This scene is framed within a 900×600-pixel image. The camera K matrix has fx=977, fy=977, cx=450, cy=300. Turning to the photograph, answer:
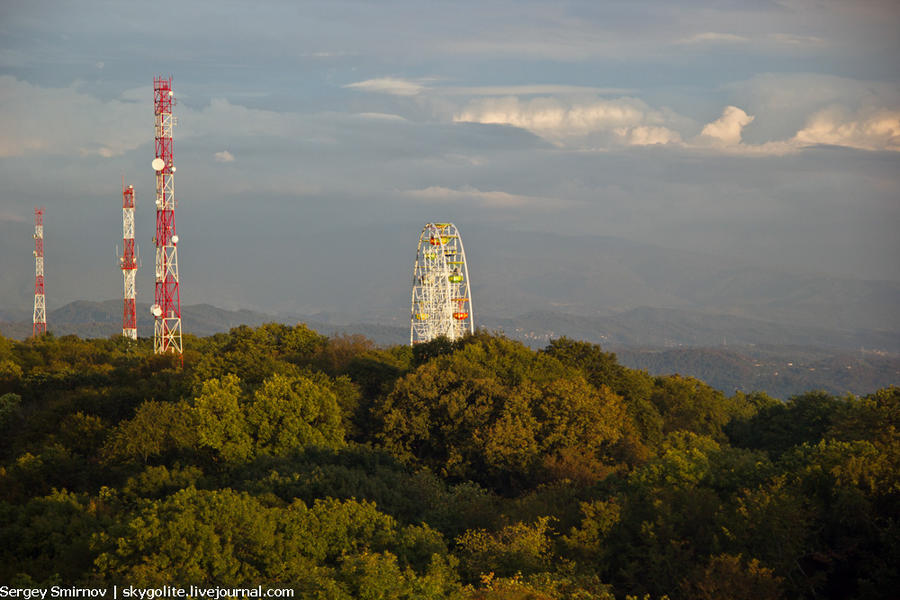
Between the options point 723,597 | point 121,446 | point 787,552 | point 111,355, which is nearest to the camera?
point 723,597

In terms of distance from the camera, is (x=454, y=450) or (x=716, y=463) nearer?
(x=716, y=463)

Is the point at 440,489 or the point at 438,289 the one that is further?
the point at 438,289

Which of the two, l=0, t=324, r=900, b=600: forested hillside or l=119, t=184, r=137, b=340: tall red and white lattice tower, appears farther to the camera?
l=119, t=184, r=137, b=340: tall red and white lattice tower

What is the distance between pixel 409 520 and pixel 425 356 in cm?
2464

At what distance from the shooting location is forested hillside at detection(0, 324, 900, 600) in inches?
873

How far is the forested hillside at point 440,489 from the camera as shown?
22172 millimetres

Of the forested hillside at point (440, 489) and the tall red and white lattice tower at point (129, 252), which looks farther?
the tall red and white lattice tower at point (129, 252)

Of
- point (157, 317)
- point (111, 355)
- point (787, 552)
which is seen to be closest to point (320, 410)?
point (157, 317)

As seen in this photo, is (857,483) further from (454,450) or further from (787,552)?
(454,450)

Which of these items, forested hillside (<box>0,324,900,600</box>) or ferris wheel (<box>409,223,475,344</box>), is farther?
ferris wheel (<box>409,223,475,344</box>)

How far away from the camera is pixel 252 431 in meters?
35.8

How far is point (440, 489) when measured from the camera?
105ft

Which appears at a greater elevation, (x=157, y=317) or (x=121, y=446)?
(x=157, y=317)

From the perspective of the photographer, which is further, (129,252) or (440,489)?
(129,252)
